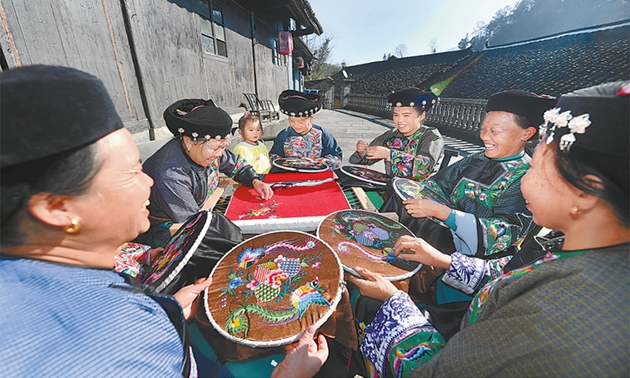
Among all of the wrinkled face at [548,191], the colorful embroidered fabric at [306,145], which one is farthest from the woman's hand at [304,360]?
the colorful embroidered fabric at [306,145]

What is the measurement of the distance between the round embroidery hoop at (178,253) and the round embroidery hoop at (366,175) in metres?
1.77

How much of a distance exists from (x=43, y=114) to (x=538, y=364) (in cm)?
142

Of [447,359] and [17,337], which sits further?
[447,359]

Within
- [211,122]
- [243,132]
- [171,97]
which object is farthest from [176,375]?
[171,97]

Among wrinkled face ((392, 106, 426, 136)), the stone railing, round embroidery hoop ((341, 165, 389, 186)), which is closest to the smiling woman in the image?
round embroidery hoop ((341, 165, 389, 186))

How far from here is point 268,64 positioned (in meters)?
11.5

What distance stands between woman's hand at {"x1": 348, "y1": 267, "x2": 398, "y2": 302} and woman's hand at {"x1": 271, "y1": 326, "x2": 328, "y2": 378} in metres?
0.36

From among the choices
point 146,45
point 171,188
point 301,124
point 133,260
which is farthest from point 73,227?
point 146,45

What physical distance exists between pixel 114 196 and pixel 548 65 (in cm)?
1816

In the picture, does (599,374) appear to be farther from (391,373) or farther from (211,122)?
(211,122)

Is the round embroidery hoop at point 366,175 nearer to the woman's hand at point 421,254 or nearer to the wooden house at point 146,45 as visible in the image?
the woman's hand at point 421,254

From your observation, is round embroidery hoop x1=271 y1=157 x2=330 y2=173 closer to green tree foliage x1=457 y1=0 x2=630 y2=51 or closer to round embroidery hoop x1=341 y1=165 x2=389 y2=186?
round embroidery hoop x1=341 y1=165 x2=389 y2=186

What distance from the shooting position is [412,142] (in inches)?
121

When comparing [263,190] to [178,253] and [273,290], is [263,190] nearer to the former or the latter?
[178,253]
